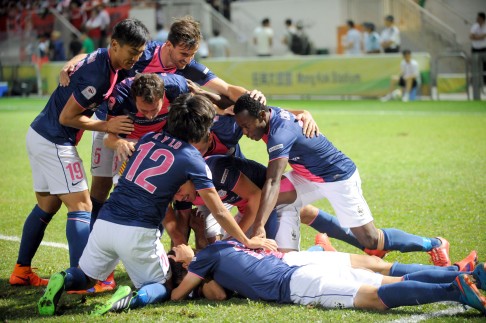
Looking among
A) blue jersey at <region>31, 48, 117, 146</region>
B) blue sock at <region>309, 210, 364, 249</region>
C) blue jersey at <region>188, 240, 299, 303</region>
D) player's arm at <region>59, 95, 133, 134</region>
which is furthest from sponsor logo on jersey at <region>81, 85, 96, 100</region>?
blue sock at <region>309, 210, 364, 249</region>

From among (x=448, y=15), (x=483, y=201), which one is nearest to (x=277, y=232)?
(x=483, y=201)

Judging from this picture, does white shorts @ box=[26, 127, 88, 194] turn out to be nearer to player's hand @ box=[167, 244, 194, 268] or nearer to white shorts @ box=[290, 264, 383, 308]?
player's hand @ box=[167, 244, 194, 268]

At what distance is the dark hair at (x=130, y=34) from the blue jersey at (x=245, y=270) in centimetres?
187

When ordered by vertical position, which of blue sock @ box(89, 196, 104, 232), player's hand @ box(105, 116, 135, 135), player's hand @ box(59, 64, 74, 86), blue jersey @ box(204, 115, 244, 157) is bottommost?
blue sock @ box(89, 196, 104, 232)

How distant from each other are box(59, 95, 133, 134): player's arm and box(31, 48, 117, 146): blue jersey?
6 cm

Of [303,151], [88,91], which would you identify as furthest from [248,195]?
[88,91]

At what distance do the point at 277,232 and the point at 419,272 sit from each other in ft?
5.31

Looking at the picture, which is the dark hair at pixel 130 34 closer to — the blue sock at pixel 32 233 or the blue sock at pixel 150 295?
the blue sock at pixel 32 233

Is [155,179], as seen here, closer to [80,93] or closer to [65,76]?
[80,93]

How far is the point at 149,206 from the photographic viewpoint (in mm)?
5742

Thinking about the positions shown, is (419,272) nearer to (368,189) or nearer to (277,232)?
(277,232)

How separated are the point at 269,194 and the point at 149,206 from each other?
1.10 metres

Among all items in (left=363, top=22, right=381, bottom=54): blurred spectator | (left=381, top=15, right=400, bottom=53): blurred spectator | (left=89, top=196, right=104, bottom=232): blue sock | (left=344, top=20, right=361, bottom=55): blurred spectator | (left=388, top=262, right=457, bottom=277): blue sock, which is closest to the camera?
(left=388, top=262, right=457, bottom=277): blue sock

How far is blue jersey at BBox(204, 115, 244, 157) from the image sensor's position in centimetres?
720
